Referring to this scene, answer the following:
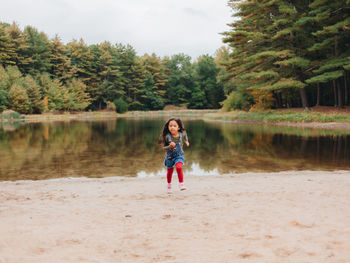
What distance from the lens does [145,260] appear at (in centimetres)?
273

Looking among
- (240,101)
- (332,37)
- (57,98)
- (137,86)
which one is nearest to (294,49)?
(332,37)

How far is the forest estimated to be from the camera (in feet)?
87.4

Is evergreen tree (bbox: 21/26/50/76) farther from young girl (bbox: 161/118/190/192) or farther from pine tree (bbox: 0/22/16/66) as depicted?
young girl (bbox: 161/118/190/192)

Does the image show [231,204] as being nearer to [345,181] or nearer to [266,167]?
[345,181]

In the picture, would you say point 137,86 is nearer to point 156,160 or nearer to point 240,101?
point 240,101

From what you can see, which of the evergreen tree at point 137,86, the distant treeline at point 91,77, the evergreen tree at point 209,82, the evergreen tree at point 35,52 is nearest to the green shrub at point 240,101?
the distant treeline at point 91,77

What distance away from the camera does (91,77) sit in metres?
67.6

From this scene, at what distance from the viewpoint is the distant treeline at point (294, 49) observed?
25391 millimetres

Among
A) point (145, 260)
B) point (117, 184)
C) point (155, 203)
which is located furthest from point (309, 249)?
point (117, 184)

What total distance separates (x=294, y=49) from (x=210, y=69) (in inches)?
2009

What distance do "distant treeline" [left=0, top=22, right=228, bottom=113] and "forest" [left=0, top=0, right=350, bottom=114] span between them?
20 cm

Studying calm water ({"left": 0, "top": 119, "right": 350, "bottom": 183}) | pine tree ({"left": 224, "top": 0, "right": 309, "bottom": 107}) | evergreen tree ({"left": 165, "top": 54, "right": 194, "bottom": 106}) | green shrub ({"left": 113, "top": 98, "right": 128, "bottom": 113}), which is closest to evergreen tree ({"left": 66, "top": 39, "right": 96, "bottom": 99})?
green shrub ({"left": 113, "top": 98, "right": 128, "bottom": 113})

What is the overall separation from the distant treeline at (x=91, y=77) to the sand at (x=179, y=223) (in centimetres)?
4113

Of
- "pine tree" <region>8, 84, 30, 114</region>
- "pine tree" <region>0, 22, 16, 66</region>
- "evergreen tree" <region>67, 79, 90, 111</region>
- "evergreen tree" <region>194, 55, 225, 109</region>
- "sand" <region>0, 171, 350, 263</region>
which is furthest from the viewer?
"evergreen tree" <region>194, 55, 225, 109</region>
